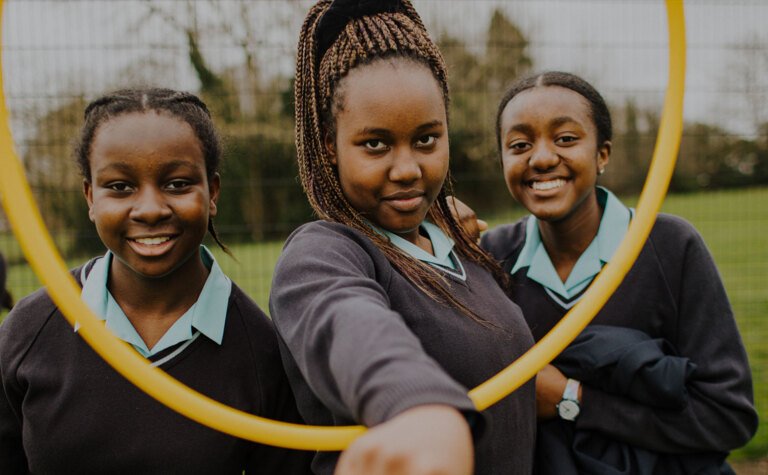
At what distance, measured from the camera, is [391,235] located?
1.85 metres

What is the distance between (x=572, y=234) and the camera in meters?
2.43

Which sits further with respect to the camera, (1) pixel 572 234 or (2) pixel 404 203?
(1) pixel 572 234

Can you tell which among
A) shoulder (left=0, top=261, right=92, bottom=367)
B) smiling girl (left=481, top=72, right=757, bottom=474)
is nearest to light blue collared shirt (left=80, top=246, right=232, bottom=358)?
shoulder (left=0, top=261, right=92, bottom=367)

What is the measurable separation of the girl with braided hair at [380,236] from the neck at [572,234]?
0.47m

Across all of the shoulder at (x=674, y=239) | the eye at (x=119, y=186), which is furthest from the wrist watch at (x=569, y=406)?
the eye at (x=119, y=186)

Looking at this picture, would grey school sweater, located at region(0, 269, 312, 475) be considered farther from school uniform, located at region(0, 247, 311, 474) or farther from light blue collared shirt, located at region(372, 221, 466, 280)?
light blue collared shirt, located at region(372, 221, 466, 280)

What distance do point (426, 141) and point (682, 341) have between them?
113 cm

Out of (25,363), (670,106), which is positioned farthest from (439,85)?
(25,363)

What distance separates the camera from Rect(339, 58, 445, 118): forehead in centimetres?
168

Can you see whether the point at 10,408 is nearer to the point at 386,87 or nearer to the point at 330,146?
the point at 330,146

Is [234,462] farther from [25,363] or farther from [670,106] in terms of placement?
[670,106]

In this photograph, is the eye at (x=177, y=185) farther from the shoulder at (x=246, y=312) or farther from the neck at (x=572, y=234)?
the neck at (x=572, y=234)

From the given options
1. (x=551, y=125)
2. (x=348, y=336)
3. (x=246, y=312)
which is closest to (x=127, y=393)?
(x=246, y=312)

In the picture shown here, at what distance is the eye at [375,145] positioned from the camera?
170 cm
